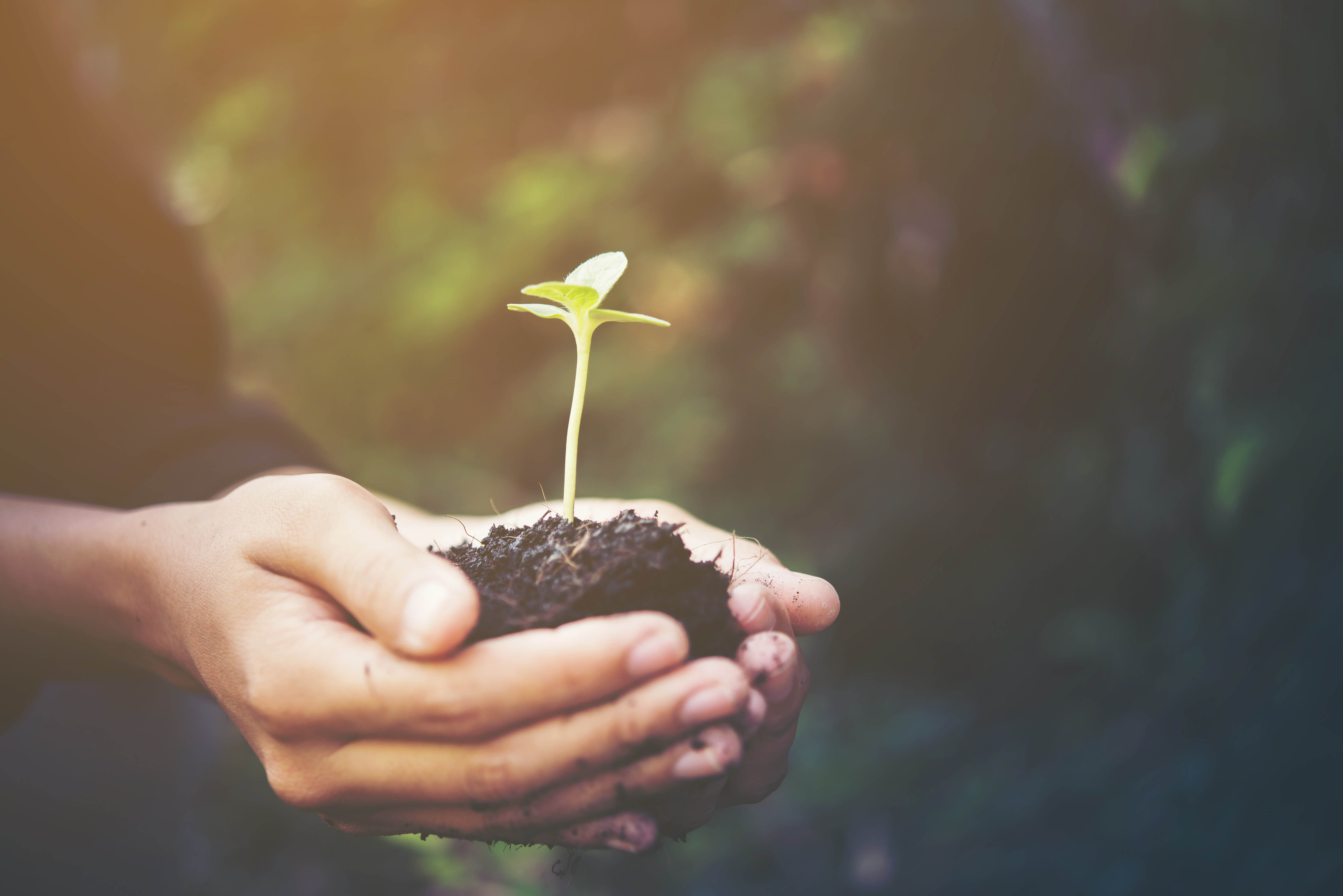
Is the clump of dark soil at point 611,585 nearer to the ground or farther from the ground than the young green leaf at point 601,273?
nearer to the ground

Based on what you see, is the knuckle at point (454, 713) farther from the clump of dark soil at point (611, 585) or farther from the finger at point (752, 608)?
the finger at point (752, 608)

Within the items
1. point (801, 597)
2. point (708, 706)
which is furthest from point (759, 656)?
point (801, 597)

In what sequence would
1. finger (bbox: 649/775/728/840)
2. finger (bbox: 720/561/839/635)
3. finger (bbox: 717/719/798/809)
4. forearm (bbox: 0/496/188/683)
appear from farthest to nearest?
forearm (bbox: 0/496/188/683) < finger (bbox: 720/561/839/635) < finger (bbox: 717/719/798/809) < finger (bbox: 649/775/728/840)

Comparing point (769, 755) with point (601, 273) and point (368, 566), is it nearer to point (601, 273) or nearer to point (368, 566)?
point (368, 566)

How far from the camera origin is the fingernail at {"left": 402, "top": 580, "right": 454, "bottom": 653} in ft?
2.17

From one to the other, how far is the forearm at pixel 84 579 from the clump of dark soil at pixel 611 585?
24.5 inches

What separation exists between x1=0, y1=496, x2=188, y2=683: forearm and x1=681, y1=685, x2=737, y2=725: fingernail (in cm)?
87

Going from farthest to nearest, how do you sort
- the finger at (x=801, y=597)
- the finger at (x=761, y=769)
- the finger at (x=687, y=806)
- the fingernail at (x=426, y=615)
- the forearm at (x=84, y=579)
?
the forearm at (x=84, y=579)
the finger at (x=801, y=597)
the finger at (x=761, y=769)
the finger at (x=687, y=806)
the fingernail at (x=426, y=615)

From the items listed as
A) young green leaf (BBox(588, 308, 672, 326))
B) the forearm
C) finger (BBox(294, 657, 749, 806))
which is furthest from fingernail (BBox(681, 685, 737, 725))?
the forearm

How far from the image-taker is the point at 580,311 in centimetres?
97

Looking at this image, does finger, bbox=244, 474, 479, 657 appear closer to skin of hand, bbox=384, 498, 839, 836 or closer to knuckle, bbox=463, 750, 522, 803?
knuckle, bbox=463, 750, 522, 803

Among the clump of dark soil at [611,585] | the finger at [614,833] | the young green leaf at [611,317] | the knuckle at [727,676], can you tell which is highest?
the young green leaf at [611,317]

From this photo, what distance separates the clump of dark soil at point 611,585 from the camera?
0.78 meters

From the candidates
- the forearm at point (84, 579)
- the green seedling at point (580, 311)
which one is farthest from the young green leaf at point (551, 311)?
the forearm at point (84, 579)
